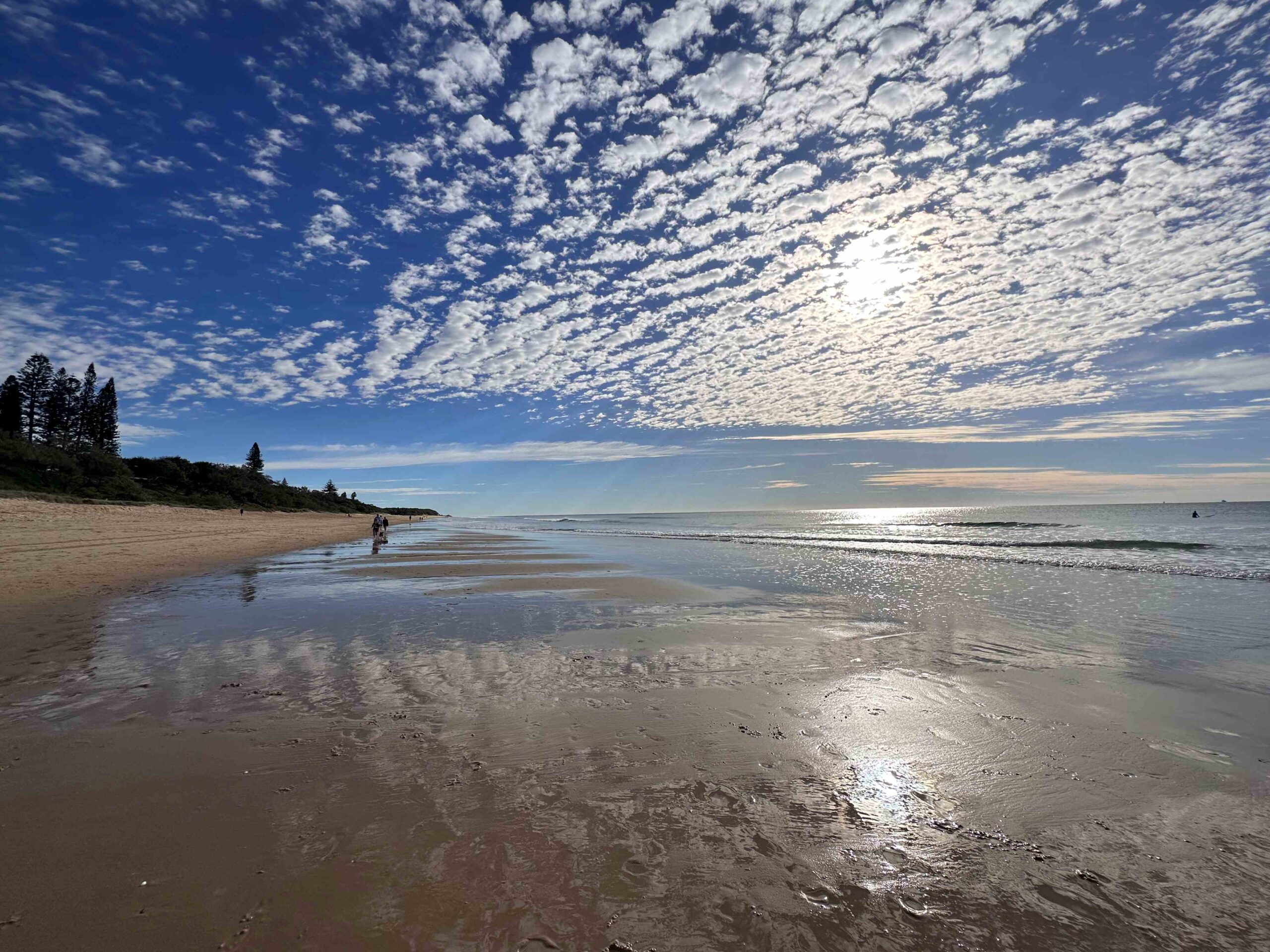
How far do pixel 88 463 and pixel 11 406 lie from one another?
2605 centimetres

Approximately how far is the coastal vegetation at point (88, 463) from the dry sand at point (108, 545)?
1205cm

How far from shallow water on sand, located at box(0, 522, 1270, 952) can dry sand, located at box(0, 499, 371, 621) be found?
19.8 feet

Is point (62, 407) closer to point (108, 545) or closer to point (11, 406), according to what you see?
point (11, 406)

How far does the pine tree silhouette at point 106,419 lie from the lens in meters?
84.5

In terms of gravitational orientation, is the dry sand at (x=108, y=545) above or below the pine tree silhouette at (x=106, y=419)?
below

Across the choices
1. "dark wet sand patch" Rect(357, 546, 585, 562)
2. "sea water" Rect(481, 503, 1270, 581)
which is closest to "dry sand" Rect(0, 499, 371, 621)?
"dark wet sand patch" Rect(357, 546, 585, 562)

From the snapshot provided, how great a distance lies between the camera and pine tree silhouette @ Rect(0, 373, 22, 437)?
2862 inches

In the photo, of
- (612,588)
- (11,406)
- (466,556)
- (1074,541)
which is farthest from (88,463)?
(1074,541)

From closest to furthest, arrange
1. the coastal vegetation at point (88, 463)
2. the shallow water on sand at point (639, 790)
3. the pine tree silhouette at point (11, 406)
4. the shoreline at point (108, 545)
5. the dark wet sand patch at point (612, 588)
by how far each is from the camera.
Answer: the shallow water on sand at point (639, 790)
the shoreline at point (108, 545)
the dark wet sand patch at point (612, 588)
the coastal vegetation at point (88, 463)
the pine tree silhouette at point (11, 406)

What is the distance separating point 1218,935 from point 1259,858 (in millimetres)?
1319

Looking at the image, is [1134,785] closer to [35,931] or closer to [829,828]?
[829,828]

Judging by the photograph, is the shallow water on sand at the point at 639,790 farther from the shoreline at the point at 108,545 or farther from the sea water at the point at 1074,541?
the sea water at the point at 1074,541

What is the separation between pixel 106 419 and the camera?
283ft

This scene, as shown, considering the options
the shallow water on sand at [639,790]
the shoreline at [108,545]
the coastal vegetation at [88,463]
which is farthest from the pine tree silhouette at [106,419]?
the shallow water on sand at [639,790]
